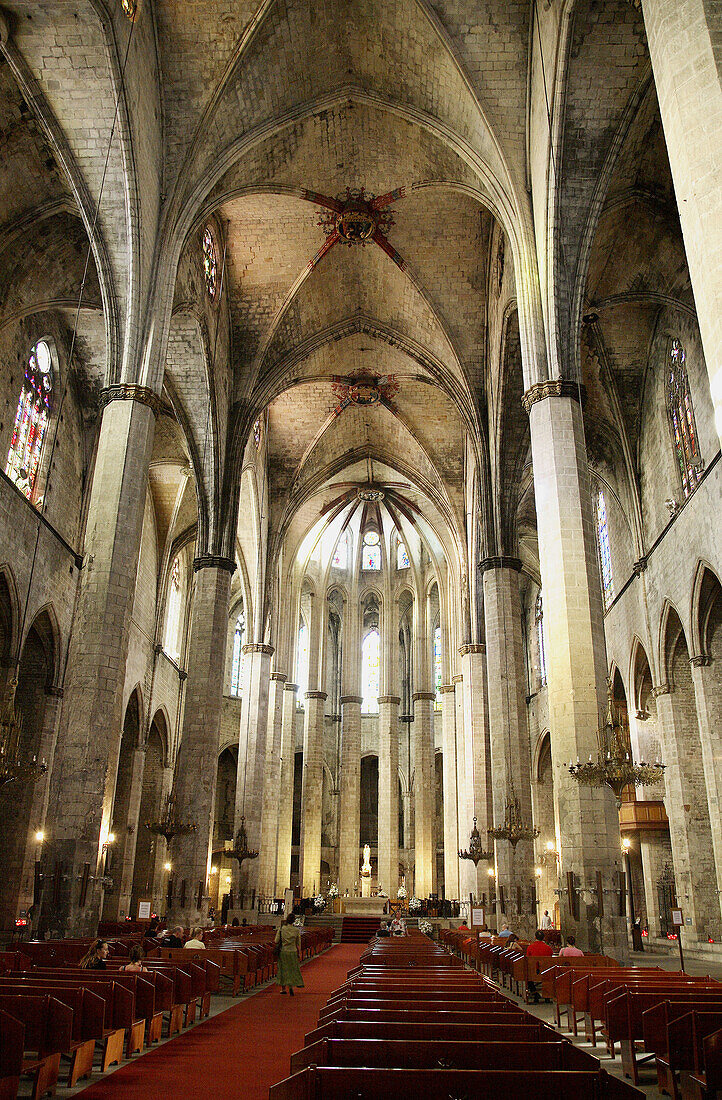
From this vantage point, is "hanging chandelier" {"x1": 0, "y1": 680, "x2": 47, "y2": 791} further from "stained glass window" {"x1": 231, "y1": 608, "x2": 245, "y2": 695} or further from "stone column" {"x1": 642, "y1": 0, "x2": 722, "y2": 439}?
"stained glass window" {"x1": 231, "y1": 608, "x2": 245, "y2": 695}

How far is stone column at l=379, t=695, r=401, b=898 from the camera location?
35812 mm

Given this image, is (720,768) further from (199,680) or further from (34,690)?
(34,690)

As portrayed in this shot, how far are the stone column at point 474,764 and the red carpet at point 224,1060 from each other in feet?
50.7

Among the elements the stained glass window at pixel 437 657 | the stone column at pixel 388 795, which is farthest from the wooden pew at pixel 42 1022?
the stained glass window at pixel 437 657

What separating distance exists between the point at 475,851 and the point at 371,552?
20699 mm

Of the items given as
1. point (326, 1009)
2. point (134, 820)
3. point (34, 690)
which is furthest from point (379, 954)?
point (134, 820)

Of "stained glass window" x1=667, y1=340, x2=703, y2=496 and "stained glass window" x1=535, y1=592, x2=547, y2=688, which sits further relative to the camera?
"stained glass window" x1=535, y1=592, x2=547, y2=688

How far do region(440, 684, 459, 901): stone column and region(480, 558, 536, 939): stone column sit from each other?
10.9 metres

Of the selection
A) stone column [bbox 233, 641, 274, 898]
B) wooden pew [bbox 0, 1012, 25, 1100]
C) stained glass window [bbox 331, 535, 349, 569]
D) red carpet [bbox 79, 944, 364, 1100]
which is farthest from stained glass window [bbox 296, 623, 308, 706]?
wooden pew [bbox 0, 1012, 25, 1100]

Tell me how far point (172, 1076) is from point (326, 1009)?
1.81m

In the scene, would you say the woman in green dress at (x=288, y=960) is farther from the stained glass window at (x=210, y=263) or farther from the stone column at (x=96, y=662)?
the stained glass window at (x=210, y=263)

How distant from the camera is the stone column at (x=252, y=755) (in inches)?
1113

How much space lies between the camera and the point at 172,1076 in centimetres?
627

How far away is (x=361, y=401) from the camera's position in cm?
3034
